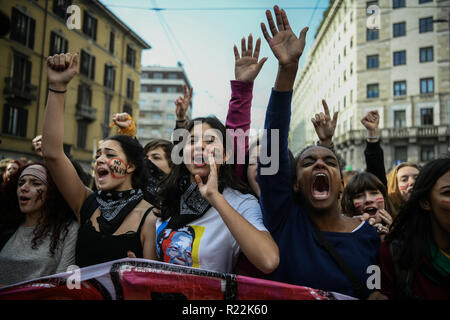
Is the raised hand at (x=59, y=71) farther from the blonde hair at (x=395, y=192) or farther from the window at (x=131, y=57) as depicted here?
the window at (x=131, y=57)

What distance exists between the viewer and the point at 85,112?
26.6m

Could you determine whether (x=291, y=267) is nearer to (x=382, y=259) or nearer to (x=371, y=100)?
(x=382, y=259)

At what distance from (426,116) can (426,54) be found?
575 cm

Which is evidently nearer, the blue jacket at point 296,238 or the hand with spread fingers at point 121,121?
the blue jacket at point 296,238

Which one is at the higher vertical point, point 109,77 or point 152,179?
point 109,77

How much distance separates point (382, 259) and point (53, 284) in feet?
5.47

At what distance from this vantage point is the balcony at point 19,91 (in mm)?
20188

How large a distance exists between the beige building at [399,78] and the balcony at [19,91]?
70.0 ft

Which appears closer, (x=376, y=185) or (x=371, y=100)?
(x=376, y=185)

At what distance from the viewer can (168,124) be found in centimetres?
6309

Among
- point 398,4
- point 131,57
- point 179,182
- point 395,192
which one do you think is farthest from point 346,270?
point 398,4

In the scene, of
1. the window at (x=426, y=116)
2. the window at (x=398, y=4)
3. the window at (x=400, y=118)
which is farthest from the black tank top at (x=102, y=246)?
the window at (x=398, y=4)

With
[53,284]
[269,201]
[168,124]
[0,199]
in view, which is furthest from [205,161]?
[168,124]

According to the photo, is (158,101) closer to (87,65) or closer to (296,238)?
(87,65)
